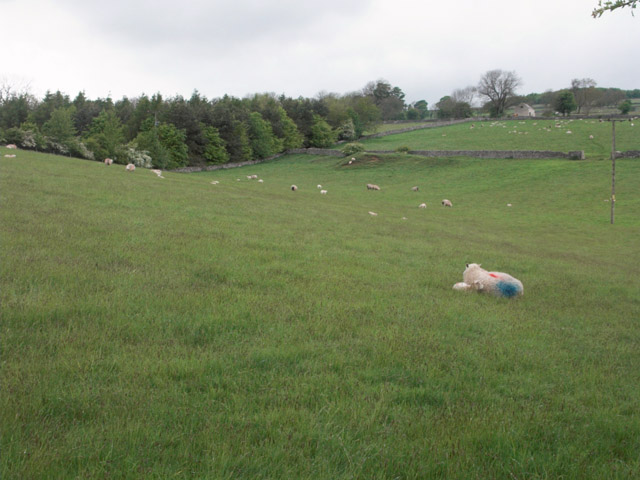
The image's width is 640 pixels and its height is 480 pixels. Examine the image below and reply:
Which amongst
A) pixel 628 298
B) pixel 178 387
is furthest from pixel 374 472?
pixel 628 298

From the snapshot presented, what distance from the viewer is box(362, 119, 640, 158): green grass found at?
62.7 m

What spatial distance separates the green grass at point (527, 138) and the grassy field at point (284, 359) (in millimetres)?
55215

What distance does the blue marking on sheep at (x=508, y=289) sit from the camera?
11.3m

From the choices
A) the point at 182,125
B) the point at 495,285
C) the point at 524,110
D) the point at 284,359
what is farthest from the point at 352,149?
the point at 524,110

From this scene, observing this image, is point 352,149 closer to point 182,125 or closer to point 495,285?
point 182,125

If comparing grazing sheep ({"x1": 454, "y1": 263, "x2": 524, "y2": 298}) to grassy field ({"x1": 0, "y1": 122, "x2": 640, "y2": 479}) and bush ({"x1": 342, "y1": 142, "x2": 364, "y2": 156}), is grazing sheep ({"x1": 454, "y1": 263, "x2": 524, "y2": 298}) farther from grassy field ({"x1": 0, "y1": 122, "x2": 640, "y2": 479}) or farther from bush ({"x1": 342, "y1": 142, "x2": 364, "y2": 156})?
bush ({"x1": 342, "y1": 142, "x2": 364, "y2": 156})

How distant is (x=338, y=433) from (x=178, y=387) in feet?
6.03

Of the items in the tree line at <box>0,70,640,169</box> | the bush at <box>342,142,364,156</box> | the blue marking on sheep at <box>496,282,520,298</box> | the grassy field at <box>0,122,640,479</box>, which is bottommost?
the blue marking on sheep at <box>496,282,520,298</box>

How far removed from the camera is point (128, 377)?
497 centimetres

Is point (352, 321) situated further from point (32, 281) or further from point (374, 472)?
point (32, 281)

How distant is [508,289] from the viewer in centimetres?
1134

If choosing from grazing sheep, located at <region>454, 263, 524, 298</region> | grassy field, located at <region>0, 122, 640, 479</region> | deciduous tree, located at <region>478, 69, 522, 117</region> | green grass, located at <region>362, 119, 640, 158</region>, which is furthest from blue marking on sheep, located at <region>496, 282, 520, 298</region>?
deciduous tree, located at <region>478, 69, 522, 117</region>

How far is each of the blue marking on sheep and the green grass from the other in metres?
52.7

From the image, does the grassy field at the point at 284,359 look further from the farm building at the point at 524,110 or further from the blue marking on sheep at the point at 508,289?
the farm building at the point at 524,110
